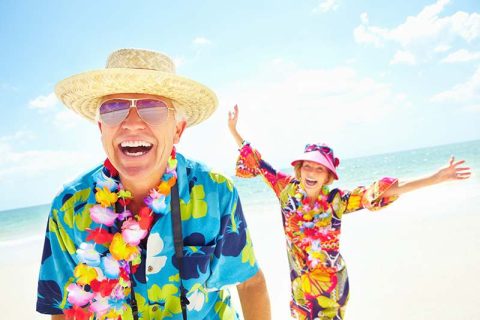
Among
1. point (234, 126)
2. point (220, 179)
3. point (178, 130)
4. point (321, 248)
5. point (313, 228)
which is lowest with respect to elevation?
point (321, 248)

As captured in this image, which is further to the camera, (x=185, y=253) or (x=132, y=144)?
(x=132, y=144)

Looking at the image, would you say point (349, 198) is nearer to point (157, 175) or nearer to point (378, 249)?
point (157, 175)

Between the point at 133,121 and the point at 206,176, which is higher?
the point at 133,121

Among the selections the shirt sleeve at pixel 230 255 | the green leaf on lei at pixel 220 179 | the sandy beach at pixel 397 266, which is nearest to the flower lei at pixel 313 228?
the sandy beach at pixel 397 266

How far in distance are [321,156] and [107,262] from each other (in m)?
2.65

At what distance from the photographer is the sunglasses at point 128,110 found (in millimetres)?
1675

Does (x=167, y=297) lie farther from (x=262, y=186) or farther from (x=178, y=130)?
(x=262, y=186)

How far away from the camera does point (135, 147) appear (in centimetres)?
170

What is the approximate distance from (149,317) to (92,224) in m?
0.55

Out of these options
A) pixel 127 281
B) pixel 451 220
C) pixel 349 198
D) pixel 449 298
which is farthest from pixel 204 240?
pixel 451 220

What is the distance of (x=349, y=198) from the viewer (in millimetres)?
3373

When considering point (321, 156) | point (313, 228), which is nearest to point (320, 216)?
point (313, 228)

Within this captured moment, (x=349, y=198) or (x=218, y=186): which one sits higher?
(x=218, y=186)

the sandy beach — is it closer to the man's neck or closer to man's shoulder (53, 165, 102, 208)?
the man's neck
